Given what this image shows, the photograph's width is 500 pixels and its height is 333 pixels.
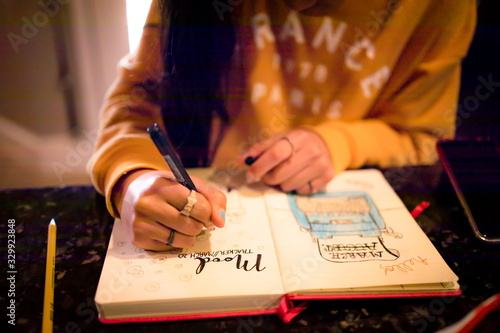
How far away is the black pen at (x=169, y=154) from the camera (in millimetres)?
357

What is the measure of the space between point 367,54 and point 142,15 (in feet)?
1.47

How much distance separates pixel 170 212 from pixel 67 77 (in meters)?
0.80

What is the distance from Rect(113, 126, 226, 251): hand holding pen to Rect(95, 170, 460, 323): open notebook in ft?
0.07

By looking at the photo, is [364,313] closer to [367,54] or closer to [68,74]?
[367,54]

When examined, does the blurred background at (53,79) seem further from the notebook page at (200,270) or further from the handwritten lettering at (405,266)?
the handwritten lettering at (405,266)

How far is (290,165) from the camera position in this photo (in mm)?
531

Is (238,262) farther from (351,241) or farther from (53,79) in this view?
(53,79)

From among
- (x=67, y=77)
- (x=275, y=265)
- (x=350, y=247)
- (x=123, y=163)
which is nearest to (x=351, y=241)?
(x=350, y=247)

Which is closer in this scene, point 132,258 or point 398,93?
point 132,258

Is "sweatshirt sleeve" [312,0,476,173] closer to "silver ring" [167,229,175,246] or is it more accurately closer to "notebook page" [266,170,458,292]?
"notebook page" [266,170,458,292]

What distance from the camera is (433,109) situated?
0.73 meters

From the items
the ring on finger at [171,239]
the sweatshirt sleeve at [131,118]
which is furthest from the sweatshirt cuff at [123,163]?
the ring on finger at [171,239]

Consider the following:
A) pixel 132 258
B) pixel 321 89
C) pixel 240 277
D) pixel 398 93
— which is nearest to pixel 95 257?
pixel 132 258

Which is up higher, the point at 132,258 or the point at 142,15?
the point at 142,15
